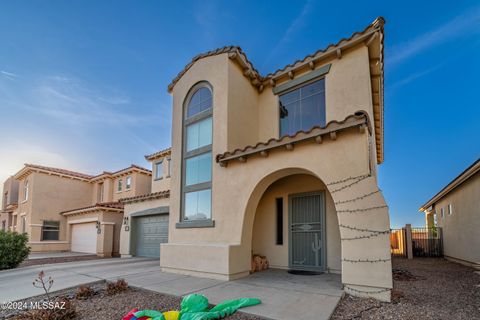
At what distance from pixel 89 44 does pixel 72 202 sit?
1658 cm

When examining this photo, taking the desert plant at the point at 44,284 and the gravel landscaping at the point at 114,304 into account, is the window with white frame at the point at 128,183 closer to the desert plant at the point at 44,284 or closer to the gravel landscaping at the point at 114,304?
the desert plant at the point at 44,284

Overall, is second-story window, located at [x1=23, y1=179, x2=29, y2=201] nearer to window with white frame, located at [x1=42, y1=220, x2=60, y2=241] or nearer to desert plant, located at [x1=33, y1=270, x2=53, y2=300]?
window with white frame, located at [x1=42, y1=220, x2=60, y2=241]

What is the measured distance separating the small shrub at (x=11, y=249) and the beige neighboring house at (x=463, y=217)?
17991 mm

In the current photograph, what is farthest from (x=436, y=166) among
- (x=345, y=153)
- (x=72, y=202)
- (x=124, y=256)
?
(x=72, y=202)

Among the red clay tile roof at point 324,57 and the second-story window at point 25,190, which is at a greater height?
the red clay tile roof at point 324,57

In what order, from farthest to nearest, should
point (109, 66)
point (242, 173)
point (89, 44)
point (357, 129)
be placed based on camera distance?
point (109, 66), point (89, 44), point (242, 173), point (357, 129)

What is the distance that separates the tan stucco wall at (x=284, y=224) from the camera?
26.9ft

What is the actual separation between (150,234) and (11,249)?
5669 millimetres

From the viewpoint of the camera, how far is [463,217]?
1188 centimetres

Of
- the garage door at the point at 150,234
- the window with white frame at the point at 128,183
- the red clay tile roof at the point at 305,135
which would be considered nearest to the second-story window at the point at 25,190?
the window with white frame at the point at 128,183

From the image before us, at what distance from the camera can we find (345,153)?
6242mm

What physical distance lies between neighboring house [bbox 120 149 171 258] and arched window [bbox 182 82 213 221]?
4.06 m

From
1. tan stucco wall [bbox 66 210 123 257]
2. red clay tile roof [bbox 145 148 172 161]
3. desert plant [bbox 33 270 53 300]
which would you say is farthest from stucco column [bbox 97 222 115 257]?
desert plant [bbox 33 270 53 300]

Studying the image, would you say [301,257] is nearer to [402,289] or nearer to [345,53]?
[402,289]
